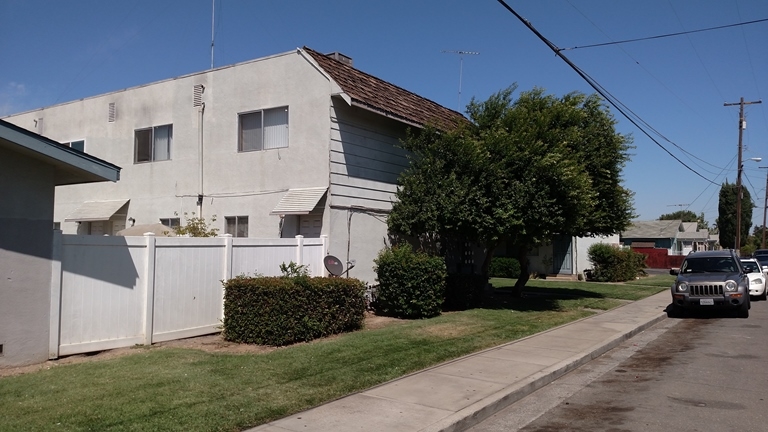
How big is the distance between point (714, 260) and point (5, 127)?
17.2 meters

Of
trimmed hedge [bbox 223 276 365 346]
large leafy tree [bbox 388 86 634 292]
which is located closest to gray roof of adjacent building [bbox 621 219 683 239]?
large leafy tree [bbox 388 86 634 292]

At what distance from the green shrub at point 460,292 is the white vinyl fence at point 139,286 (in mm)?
5134

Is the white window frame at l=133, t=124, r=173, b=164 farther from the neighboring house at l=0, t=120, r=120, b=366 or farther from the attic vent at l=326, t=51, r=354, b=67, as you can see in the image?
the neighboring house at l=0, t=120, r=120, b=366

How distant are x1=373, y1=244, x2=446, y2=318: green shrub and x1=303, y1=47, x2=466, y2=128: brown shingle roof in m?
3.66

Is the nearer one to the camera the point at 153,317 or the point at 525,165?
the point at 153,317

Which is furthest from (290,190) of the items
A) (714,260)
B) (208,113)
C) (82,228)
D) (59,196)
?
(714,260)

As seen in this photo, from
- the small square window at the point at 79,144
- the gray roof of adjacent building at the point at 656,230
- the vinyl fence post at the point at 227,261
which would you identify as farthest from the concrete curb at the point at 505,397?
the gray roof of adjacent building at the point at 656,230

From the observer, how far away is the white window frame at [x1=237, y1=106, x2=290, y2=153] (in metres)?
14.9

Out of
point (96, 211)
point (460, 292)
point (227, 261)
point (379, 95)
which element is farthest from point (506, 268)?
point (227, 261)

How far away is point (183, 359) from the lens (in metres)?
8.80

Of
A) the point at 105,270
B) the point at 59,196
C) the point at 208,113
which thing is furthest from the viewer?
the point at 59,196

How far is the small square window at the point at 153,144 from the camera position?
16922 mm

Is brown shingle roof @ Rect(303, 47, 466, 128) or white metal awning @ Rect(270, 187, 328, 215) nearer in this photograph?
white metal awning @ Rect(270, 187, 328, 215)

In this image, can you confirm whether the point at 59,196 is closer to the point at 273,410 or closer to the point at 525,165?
the point at 525,165
